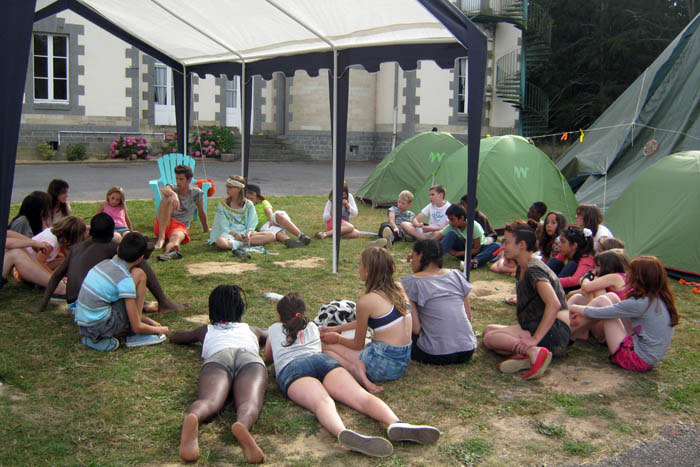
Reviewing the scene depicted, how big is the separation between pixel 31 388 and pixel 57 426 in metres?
0.59

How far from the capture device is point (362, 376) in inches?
151

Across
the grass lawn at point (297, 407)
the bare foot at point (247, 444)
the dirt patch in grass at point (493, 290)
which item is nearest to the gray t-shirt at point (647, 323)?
the grass lawn at point (297, 407)

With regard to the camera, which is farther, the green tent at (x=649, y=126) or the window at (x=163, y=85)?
the window at (x=163, y=85)

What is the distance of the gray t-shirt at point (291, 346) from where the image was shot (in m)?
3.66

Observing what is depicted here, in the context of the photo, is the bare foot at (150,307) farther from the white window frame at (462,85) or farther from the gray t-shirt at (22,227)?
the white window frame at (462,85)

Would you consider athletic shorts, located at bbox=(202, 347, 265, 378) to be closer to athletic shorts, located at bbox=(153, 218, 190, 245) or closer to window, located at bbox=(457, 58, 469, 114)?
athletic shorts, located at bbox=(153, 218, 190, 245)

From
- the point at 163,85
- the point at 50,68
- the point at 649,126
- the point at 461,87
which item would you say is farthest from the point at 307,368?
the point at 461,87

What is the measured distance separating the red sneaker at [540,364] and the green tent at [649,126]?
5.59 metres

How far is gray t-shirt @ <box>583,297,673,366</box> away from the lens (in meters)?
4.09

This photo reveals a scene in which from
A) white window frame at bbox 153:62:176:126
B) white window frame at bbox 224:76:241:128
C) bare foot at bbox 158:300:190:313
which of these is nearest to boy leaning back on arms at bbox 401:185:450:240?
bare foot at bbox 158:300:190:313

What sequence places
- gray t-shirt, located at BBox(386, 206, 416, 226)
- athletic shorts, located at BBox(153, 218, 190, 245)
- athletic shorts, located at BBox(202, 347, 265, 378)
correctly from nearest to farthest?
athletic shorts, located at BBox(202, 347, 265, 378), athletic shorts, located at BBox(153, 218, 190, 245), gray t-shirt, located at BBox(386, 206, 416, 226)

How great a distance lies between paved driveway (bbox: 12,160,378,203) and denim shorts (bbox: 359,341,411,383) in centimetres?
854

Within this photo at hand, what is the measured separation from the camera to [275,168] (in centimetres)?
1853

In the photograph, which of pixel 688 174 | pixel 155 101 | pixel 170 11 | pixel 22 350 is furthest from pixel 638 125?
pixel 155 101
